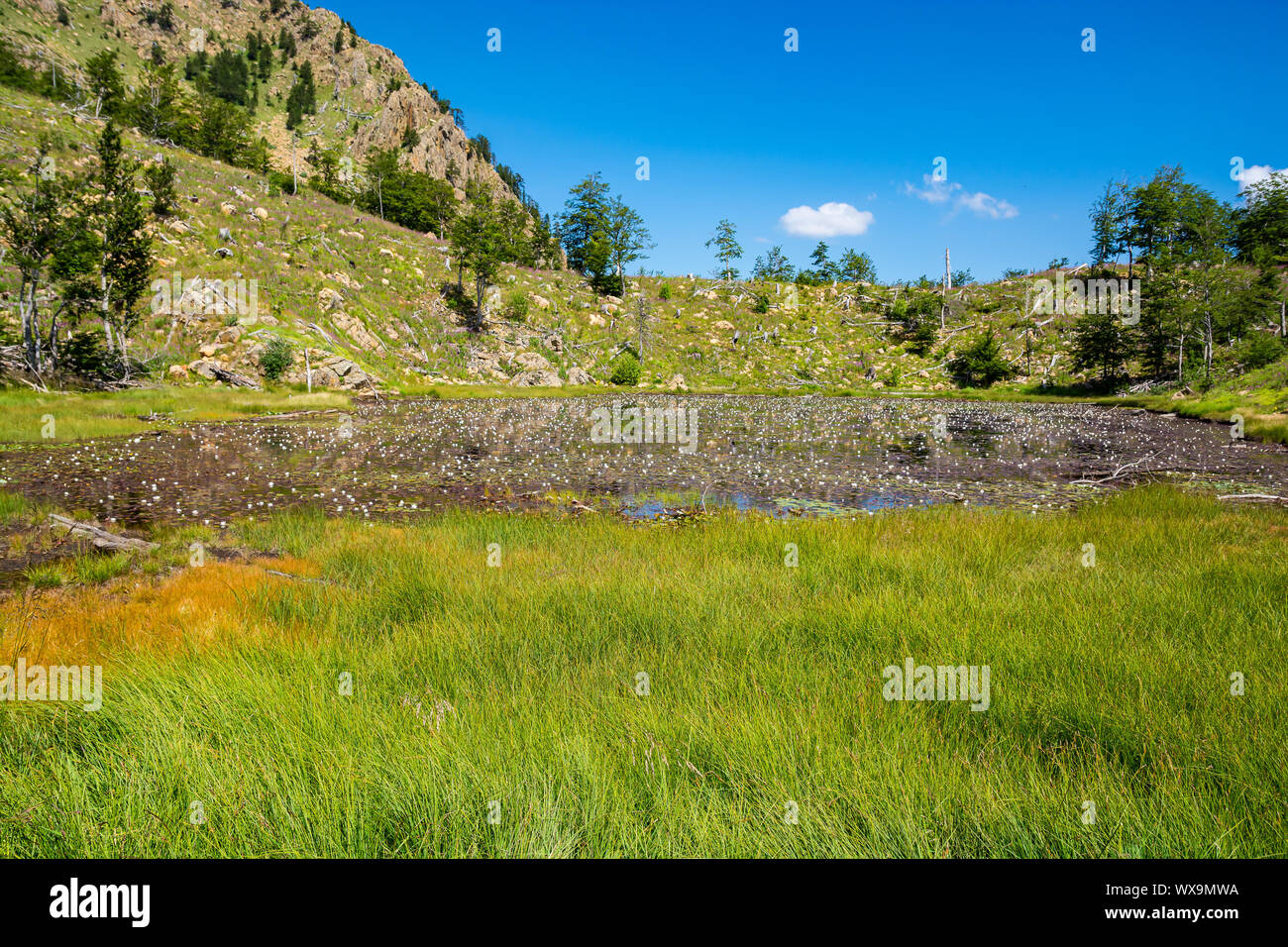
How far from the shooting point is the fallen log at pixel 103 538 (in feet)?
26.7

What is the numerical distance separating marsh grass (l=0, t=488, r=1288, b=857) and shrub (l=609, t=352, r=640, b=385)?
59.0 m

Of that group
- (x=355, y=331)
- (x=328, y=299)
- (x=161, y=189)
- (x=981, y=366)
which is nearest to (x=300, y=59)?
(x=161, y=189)

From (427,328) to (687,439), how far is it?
43878 millimetres

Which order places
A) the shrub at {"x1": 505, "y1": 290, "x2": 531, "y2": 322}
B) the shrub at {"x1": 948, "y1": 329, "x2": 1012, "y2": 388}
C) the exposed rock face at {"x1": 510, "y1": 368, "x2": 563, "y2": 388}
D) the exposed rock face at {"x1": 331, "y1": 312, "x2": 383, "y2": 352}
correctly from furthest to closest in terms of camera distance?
the shrub at {"x1": 505, "y1": 290, "x2": 531, "y2": 322} → the shrub at {"x1": 948, "y1": 329, "x2": 1012, "y2": 388} → the exposed rock face at {"x1": 510, "y1": 368, "x2": 563, "y2": 388} → the exposed rock face at {"x1": 331, "y1": 312, "x2": 383, "y2": 352}

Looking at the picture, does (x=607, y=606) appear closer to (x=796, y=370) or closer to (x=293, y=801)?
(x=293, y=801)

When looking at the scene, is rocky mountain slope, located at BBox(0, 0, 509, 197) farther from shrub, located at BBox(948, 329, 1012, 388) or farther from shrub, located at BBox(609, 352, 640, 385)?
shrub, located at BBox(948, 329, 1012, 388)

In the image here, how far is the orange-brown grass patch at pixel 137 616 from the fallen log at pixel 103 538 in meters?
1.47

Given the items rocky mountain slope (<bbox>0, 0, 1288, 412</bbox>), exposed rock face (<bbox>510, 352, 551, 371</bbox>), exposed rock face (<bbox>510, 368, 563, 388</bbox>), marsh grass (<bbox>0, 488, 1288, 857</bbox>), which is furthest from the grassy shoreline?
marsh grass (<bbox>0, 488, 1288, 857</bbox>)

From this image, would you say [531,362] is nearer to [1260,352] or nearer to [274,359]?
[274,359]

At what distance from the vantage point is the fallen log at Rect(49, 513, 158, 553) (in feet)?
26.7

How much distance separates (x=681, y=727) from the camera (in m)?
3.38

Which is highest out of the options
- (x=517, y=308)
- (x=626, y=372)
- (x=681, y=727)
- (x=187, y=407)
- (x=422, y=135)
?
(x=422, y=135)

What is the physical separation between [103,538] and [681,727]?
981 centimetres

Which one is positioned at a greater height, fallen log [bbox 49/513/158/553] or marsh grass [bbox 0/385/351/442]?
marsh grass [bbox 0/385/351/442]
